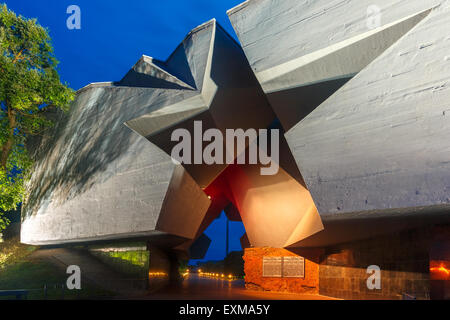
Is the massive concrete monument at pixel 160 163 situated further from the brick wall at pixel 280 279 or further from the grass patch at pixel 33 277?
the grass patch at pixel 33 277

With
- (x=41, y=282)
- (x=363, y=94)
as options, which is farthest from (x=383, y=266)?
(x=41, y=282)

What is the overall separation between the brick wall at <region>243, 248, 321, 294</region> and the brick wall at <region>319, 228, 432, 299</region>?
0.34 metres

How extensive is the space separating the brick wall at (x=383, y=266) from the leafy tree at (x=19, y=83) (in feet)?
37.6

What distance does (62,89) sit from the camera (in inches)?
480

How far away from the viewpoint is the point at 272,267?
14.7 meters

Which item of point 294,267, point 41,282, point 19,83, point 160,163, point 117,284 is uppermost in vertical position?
point 19,83

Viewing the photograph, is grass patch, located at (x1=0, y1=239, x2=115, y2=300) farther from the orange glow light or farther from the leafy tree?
the orange glow light

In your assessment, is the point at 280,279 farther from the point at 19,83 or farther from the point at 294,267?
the point at 19,83

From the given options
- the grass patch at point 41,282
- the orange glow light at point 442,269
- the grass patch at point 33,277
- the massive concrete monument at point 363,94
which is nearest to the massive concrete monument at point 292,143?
the massive concrete monument at point 363,94

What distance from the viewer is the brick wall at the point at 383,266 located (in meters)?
9.52

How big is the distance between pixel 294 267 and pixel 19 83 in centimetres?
1212

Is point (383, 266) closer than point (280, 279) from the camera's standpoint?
Yes
